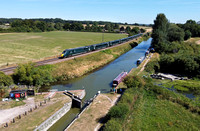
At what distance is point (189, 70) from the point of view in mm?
40625

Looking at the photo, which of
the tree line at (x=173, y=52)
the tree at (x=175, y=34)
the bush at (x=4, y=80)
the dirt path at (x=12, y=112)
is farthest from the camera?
the tree at (x=175, y=34)

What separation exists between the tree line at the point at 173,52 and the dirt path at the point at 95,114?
71.0 feet

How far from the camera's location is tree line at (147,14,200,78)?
41.1 meters

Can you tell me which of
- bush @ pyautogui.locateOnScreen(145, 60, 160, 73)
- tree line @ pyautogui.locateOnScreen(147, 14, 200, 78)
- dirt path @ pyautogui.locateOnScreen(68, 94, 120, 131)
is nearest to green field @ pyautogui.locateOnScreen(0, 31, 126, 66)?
dirt path @ pyautogui.locateOnScreen(68, 94, 120, 131)

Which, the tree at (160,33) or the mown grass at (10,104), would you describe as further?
the tree at (160,33)

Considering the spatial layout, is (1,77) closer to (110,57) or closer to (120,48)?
(110,57)

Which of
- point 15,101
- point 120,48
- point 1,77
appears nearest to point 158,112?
point 15,101

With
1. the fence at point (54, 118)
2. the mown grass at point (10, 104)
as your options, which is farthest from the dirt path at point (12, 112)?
the fence at point (54, 118)

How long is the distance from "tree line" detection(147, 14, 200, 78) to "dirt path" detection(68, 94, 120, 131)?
71.0 feet

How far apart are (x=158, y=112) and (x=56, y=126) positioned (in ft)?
50.9

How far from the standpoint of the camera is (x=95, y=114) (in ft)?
75.8

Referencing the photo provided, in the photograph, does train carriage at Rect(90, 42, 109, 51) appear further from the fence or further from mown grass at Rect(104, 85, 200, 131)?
the fence

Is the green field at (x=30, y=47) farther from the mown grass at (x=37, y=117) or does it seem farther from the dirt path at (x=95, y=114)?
the dirt path at (x=95, y=114)

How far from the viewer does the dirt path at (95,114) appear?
66.5 ft
